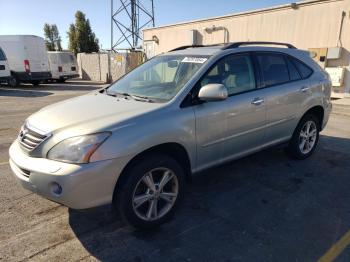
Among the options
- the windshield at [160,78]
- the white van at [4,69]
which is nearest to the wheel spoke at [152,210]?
the windshield at [160,78]

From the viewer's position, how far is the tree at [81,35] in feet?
126

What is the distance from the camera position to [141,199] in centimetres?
296

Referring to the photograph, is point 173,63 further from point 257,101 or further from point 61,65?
point 61,65

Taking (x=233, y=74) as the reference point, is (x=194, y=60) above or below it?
above

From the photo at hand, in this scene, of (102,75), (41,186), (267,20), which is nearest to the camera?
(41,186)

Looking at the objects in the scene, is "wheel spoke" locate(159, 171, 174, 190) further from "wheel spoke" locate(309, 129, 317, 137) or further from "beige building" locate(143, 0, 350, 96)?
"beige building" locate(143, 0, 350, 96)

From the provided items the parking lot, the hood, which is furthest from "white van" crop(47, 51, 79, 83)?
the hood

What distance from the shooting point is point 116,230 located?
3.08m

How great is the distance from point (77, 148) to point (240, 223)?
1.82m

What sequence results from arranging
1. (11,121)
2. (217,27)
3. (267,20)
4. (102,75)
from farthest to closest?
(102,75), (217,27), (267,20), (11,121)

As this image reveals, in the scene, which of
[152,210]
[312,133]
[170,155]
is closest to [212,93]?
[170,155]

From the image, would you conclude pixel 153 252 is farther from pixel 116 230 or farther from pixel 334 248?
pixel 334 248

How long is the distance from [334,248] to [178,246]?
1420mm

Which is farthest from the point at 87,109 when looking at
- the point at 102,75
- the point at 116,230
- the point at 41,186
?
the point at 102,75
